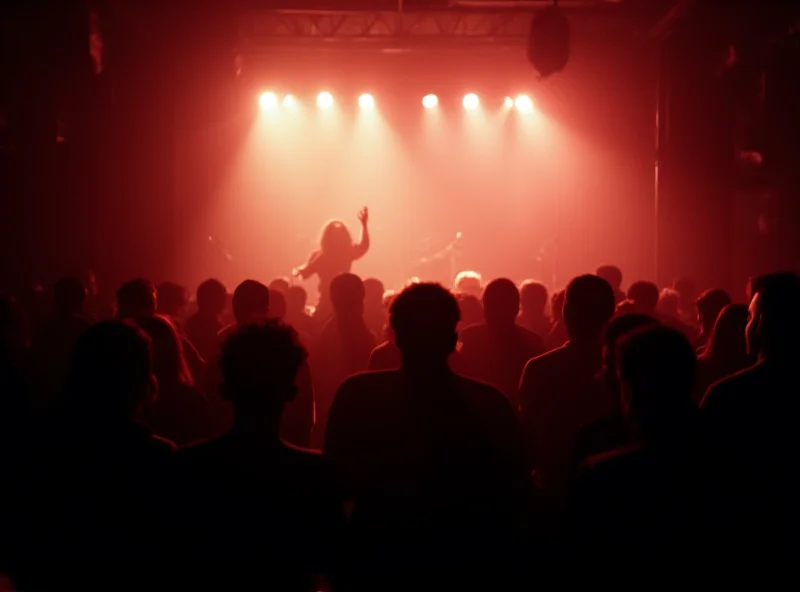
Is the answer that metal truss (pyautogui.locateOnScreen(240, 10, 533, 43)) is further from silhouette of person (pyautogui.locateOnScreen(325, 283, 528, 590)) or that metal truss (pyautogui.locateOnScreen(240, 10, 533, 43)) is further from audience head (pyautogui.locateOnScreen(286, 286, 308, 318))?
silhouette of person (pyautogui.locateOnScreen(325, 283, 528, 590))

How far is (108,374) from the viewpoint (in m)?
2.21

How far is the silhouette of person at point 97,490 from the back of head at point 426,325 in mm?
746

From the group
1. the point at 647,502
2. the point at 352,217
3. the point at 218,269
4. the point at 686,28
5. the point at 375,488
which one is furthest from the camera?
the point at 352,217

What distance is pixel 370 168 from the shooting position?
54.0 ft

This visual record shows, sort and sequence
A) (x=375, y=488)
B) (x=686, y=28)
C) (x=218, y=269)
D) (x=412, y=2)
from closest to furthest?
(x=375, y=488), (x=412, y=2), (x=686, y=28), (x=218, y=269)

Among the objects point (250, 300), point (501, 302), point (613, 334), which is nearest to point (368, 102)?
point (250, 300)

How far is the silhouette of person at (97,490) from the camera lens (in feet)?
6.98

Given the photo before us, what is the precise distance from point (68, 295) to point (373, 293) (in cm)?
250

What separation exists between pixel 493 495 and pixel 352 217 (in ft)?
46.7

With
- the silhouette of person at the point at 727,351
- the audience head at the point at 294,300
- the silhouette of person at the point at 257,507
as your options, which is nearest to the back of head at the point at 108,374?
the silhouette of person at the point at 257,507

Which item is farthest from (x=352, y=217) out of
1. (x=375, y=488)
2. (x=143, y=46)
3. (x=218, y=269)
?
(x=375, y=488)

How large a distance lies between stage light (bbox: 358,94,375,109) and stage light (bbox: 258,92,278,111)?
1.65 metres

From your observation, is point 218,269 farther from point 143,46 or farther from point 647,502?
point 647,502

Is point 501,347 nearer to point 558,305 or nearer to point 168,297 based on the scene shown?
point 558,305
